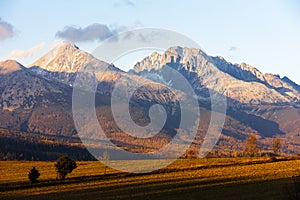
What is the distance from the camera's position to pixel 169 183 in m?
75.0

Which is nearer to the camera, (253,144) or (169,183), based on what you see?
(169,183)

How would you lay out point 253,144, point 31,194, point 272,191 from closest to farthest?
point 272,191 → point 31,194 → point 253,144

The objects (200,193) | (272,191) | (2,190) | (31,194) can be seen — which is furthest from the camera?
(2,190)

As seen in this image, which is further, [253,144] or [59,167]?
[253,144]

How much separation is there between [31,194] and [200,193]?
28.0 m

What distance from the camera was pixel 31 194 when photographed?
73.2 m

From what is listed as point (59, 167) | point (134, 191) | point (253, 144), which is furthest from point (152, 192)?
point (253, 144)

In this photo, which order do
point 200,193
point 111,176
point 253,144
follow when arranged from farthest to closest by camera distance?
point 253,144 → point 111,176 → point 200,193

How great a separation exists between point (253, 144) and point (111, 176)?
11266cm

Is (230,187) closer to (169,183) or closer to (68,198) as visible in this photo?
(169,183)

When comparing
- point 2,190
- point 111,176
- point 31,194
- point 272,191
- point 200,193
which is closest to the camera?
point 272,191

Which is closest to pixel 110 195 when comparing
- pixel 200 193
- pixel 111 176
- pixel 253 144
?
pixel 200 193

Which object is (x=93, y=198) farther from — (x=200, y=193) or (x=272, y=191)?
(x=272, y=191)

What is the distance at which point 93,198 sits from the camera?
60.6m
